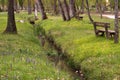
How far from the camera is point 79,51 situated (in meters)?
17.9

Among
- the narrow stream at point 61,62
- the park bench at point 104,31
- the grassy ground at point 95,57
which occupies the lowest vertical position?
the narrow stream at point 61,62

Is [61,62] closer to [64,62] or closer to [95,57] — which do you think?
[64,62]

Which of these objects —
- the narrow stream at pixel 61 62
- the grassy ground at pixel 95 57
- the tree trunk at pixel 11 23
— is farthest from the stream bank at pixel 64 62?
the tree trunk at pixel 11 23

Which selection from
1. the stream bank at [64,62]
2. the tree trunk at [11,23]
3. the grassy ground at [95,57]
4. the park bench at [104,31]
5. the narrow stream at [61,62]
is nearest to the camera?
the grassy ground at [95,57]

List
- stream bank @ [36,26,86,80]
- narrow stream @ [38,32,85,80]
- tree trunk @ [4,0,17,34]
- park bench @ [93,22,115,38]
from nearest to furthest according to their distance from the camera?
narrow stream @ [38,32,85,80] < stream bank @ [36,26,86,80] < park bench @ [93,22,115,38] < tree trunk @ [4,0,17,34]

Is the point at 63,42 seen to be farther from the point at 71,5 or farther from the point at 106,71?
the point at 71,5

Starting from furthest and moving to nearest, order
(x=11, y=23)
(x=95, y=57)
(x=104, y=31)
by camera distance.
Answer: (x=11, y=23)
(x=104, y=31)
(x=95, y=57)

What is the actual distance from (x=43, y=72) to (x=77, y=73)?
10.6 ft

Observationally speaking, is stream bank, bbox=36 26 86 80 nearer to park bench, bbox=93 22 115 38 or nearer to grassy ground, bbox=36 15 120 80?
grassy ground, bbox=36 15 120 80

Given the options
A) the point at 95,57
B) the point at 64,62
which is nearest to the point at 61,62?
the point at 64,62

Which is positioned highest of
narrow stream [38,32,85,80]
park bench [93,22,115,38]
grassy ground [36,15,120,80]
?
park bench [93,22,115,38]

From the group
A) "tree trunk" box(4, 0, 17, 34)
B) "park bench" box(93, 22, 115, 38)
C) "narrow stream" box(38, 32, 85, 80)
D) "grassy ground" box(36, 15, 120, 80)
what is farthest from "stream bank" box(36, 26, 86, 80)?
"tree trunk" box(4, 0, 17, 34)

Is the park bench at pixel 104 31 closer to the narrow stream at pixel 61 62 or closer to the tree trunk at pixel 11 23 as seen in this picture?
the narrow stream at pixel 61 62

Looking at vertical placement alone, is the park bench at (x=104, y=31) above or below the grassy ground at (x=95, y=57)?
above
